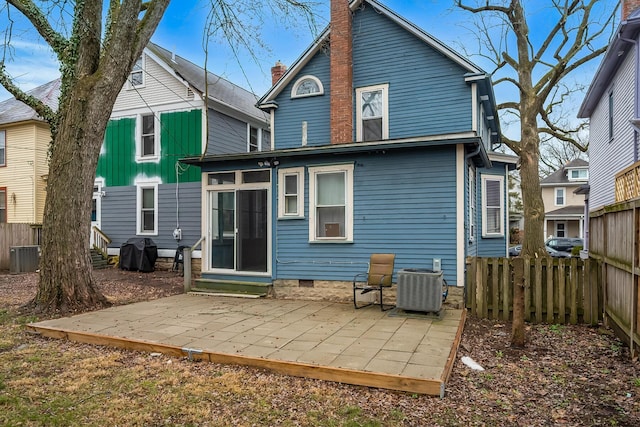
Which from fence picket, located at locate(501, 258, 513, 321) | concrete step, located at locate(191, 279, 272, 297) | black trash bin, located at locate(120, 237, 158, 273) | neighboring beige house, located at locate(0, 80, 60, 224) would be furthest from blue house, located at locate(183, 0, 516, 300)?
neighboring beige house, located at locate(0, 80, 60, 224)

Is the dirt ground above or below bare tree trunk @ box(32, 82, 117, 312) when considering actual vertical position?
below

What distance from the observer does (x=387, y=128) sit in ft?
37.4

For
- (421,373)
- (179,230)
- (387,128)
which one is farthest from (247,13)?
(421,373)

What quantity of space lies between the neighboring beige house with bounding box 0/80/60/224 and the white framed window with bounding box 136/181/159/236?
6595 millimetres

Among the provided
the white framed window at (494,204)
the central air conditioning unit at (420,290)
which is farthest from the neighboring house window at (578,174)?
the central air conditioning unit at (420,290)

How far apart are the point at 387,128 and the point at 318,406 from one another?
882 cm

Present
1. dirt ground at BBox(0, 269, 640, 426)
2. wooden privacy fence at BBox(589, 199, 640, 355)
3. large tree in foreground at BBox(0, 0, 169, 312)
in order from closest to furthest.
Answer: dirt ground at BBox(0, 269, 640, 426)
wooden privacy fence at BBox(589, 199, 640, 355)
large tree in foreground at BBox(0, 0, 169, 312)

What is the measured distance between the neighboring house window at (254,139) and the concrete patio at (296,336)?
9.08m

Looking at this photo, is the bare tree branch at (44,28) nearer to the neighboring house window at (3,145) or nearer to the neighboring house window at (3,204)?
the neighboring house window at (3,145)

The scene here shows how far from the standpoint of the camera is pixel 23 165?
60.6ft

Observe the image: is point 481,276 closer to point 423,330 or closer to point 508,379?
point 423,330

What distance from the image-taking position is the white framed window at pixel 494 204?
12.6 metres

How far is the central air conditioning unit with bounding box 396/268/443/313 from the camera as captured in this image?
6988mm

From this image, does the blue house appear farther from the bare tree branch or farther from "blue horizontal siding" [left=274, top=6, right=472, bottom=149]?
the bare tree branch
